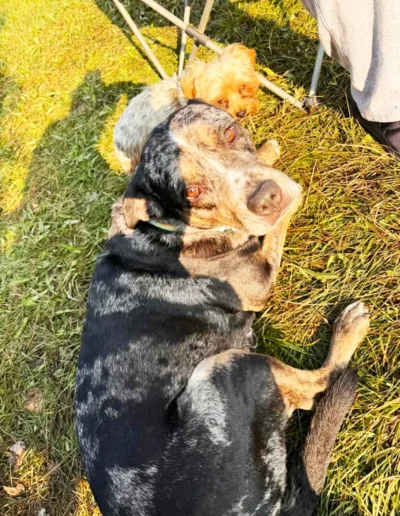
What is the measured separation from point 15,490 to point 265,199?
14.5 ft

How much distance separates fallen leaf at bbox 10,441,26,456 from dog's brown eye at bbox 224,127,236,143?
4.21 metres

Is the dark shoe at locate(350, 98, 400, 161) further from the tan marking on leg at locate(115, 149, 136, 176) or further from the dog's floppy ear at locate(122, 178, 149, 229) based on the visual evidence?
the tan marking on leg at locate(115, 149, 136, 176)

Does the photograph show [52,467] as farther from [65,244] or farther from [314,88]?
[314,88]

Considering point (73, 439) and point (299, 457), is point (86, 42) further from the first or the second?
point (299, 457)

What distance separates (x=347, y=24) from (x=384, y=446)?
10.7 ft

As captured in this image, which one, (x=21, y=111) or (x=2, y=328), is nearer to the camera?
(x=2, y=328)

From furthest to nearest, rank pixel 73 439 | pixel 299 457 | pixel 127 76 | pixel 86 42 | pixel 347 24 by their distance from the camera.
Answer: pixel 86 42
pixel 127 76
pixel 73 439
pixel 299 457
pixel 347 24

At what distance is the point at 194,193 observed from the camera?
373 cm

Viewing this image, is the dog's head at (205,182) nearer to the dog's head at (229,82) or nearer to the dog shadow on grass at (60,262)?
the dog's head at (229,82)

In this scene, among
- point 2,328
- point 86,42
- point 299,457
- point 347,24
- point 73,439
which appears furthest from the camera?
point 86,42

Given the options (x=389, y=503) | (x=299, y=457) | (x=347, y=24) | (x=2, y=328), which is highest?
A: (x=347, y=24)

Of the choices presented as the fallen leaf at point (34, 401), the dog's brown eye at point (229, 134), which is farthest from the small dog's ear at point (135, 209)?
the fallen leaf at point (34, 401)

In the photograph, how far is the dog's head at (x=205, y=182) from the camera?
11.7 ft

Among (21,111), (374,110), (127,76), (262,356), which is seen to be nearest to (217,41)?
(127,76)
